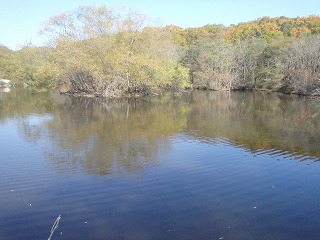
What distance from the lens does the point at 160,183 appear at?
1204 cm

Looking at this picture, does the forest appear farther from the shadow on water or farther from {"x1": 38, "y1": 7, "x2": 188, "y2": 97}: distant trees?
the shadow on water

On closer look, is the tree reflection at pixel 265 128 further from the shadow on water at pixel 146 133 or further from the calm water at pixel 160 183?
the calm water at pixel 160 183

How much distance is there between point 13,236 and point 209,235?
498 centimetres

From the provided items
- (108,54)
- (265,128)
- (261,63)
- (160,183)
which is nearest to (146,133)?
(265,128)

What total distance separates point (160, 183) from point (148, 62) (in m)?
36.1

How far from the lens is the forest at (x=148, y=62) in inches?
1820

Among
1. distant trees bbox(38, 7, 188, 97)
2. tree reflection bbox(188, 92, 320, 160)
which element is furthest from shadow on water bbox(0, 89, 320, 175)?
distant trees bbox(38, 7, 188, 97)

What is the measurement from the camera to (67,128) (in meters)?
23.3

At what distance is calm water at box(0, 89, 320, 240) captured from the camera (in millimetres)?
8820

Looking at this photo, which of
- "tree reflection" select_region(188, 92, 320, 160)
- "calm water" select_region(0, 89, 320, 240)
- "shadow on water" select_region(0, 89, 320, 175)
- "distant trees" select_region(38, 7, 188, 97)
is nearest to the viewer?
"calm water" select_region(0, 89, 320, 240)

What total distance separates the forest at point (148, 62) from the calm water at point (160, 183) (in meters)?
24.9

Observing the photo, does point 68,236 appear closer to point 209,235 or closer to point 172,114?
point 209,235

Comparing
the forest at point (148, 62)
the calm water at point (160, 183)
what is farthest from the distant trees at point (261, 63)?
the calm water at point (160, 183)

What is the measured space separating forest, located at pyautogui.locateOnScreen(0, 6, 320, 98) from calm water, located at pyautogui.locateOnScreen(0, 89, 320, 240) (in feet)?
81.6
